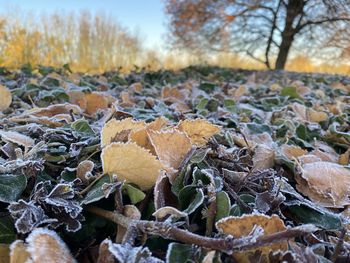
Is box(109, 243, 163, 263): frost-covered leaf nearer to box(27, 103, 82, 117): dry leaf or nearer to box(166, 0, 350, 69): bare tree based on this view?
box(27, 103, 82, 117): dry leaf

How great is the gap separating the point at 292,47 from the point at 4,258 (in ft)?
24.7

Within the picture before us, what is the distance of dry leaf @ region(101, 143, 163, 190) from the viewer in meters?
0.43

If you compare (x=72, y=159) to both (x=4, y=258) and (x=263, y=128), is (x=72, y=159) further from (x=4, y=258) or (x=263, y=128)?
(x=263, y=128)

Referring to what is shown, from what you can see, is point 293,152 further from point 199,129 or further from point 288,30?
point 288,30

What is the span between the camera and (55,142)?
61cm

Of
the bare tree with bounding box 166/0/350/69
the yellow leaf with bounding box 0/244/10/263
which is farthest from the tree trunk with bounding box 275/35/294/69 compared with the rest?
the yellow leaf with bounding box 0/244/10/263

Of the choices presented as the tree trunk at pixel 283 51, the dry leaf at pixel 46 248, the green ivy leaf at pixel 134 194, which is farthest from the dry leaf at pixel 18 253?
the tree trunk at pixel 283 51

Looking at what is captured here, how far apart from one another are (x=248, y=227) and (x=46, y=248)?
0.60ft

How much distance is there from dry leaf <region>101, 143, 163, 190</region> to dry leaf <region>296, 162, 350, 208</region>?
0.83ft

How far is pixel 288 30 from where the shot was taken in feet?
22.3

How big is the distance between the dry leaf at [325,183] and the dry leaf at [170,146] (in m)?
0.20

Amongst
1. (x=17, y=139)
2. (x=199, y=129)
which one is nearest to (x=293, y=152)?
(x=199, y=129)

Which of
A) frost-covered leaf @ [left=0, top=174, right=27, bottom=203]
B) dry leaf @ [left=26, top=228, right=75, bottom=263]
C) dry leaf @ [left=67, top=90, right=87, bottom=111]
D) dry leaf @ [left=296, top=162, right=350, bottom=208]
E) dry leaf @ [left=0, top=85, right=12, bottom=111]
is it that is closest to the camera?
dry leaf @ [left=26, top=228, right=75, bottom=263]

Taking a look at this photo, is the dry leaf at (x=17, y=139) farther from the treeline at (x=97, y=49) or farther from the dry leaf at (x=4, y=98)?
the treeline at (x=97, y=49)
